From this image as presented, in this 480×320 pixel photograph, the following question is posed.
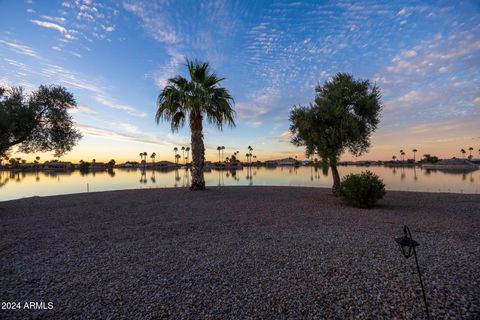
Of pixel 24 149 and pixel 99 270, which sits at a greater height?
pixel 24 149

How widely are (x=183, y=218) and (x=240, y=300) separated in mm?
6991

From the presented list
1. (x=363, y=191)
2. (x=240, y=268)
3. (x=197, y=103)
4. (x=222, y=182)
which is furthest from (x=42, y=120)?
(x=222, y=182)

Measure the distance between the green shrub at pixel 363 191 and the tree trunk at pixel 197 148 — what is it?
1269 centimetres

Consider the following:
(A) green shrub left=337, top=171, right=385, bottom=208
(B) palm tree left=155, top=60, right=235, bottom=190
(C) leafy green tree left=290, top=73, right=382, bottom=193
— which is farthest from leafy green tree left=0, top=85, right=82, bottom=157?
(A) green shrub left=337, top=171, right=385, bottom=208

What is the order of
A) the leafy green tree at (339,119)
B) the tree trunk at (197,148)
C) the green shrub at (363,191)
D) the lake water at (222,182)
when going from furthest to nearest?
1. the lake water at (222,182)
2. the tree trunk at (197,148)
3. the leafy green tree at (339,119)
4. the green shrub at (363,191)

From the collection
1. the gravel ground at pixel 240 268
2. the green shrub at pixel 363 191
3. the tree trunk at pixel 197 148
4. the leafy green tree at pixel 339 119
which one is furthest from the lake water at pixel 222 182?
the gravel ground at pixel 240 268

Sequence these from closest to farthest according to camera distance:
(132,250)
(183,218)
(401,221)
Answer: (132,250) → (401,221) → (183,218)

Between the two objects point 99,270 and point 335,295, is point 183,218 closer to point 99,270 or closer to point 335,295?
point 99,270

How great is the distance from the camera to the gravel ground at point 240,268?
3.62 m

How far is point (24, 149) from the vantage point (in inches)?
642

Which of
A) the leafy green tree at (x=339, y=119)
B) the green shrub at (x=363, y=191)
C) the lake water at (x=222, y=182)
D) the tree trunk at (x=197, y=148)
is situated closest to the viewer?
the green shrub at (x=363, y=191)

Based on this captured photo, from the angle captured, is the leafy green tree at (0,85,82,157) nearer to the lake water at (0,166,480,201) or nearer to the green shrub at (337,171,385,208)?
the lake water at (0,166,480,201)

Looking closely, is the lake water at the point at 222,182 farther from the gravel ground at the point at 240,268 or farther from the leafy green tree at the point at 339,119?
the gravel ground at the point at 240,268

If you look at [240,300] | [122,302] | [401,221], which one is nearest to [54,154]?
[122,302]
